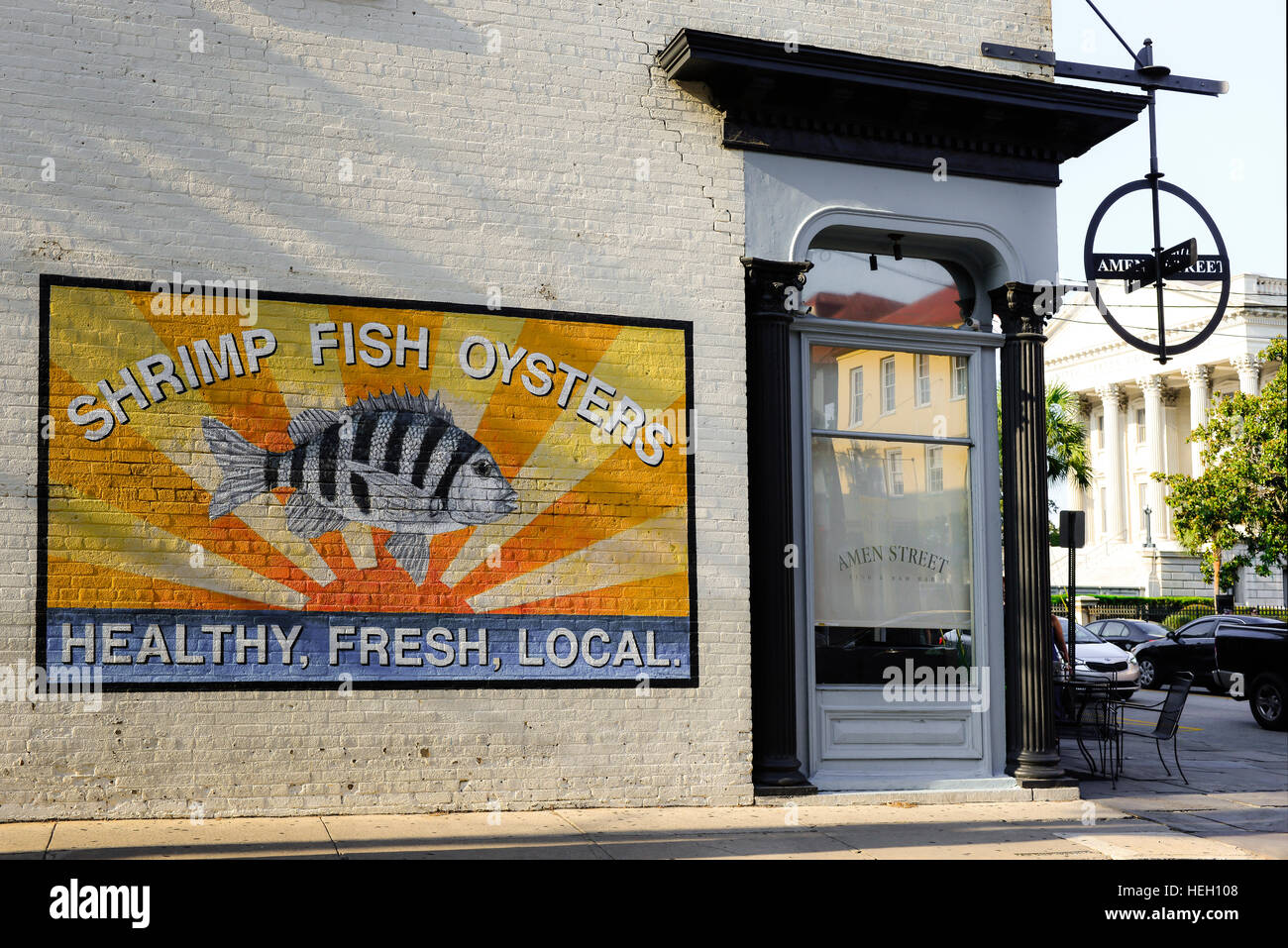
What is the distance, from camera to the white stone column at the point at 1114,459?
71812mm

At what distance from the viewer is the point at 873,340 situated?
10.5 m

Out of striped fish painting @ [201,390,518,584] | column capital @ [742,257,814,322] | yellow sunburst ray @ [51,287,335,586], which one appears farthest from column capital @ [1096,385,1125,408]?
yellow sunburst ray @ [51,287,335,586]

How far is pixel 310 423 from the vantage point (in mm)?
8773

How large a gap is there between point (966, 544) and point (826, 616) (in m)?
1.48

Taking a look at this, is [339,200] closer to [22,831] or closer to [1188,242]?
[22,831]

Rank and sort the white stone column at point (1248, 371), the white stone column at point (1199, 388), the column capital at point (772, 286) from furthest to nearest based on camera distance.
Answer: the white stone column at point (1199, 388), the white stone column at point (1248, 371), the column capital at point (772, 286)

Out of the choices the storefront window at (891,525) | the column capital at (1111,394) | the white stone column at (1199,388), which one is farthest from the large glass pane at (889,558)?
the column capital at (1111,394)

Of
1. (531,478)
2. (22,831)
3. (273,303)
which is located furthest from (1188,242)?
(22,831)

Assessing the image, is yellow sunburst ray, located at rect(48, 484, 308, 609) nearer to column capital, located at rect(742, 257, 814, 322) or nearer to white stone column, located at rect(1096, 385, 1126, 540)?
column capital, located at rect(742, 257, 814, 322)

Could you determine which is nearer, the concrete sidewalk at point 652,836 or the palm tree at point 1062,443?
the concrete sidewalk at point 652,836

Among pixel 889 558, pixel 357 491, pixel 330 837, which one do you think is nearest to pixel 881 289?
pixel 889 558

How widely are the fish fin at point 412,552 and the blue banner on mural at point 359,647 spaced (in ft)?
1.04

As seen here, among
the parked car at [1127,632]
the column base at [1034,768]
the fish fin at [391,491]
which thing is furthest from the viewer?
the parked car at [1127,632]

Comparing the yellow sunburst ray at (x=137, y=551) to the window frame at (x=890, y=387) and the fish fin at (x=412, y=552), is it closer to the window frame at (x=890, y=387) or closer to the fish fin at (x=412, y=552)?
Result: the fish fin at (x=412, y=552)
